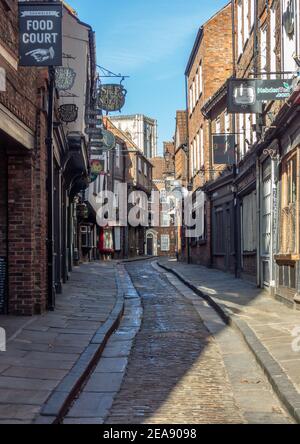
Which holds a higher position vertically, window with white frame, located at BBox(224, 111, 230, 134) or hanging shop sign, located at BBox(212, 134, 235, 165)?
window with white frame, located at BBox(224, 111, 230, 134)

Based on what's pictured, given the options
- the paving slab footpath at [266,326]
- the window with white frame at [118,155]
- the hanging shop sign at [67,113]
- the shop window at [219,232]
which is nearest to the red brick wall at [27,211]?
the paving slab footpath at [266,326]

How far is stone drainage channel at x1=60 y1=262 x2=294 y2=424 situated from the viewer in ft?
20.5

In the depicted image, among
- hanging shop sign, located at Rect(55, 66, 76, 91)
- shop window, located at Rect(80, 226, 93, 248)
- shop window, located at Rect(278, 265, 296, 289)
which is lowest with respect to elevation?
shop window, located at Rect(278, 265, 296, 289)

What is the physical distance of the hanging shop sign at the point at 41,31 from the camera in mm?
10789

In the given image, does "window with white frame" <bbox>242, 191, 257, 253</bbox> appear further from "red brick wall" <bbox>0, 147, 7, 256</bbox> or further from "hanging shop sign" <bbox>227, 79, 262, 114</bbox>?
"red brick wall" <bbox>0, 147, 7, 256</bbox>

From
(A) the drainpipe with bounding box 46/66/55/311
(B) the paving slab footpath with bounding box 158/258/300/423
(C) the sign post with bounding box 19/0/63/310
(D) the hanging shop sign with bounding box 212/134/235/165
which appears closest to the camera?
(B) the paving slab footpath with bounding box 158/258/300/423

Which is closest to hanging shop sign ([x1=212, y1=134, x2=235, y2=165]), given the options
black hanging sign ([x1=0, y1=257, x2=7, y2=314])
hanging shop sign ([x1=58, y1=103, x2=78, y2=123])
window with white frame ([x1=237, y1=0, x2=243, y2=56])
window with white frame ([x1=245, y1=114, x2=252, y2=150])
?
window with white frame ([x1=245, y1=114, x2=252, y2=150])

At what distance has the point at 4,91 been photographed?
9805 millimetres

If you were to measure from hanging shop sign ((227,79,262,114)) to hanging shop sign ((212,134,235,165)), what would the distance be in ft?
28.1

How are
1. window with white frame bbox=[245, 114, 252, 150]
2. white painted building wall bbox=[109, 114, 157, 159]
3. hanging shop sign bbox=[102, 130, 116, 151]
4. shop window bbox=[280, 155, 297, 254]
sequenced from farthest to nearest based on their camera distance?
white painted building wall bbox=[109, 114, 157, 159] < hanging shop sign bbox=[102, 130, 116, 151] < window with white frame bbox=[245, 114, 252, 150] < shop window bbox=[280, 155, 297, 254]

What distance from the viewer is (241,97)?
1421 cm

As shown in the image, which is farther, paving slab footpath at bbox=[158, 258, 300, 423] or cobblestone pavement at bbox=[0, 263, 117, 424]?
paving slab footpath at bbox=[158, 258, 300, 423]

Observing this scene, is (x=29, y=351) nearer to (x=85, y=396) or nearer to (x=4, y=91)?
(x=85, y=396)

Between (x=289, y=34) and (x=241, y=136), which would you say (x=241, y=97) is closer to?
(x=289, y=34)
